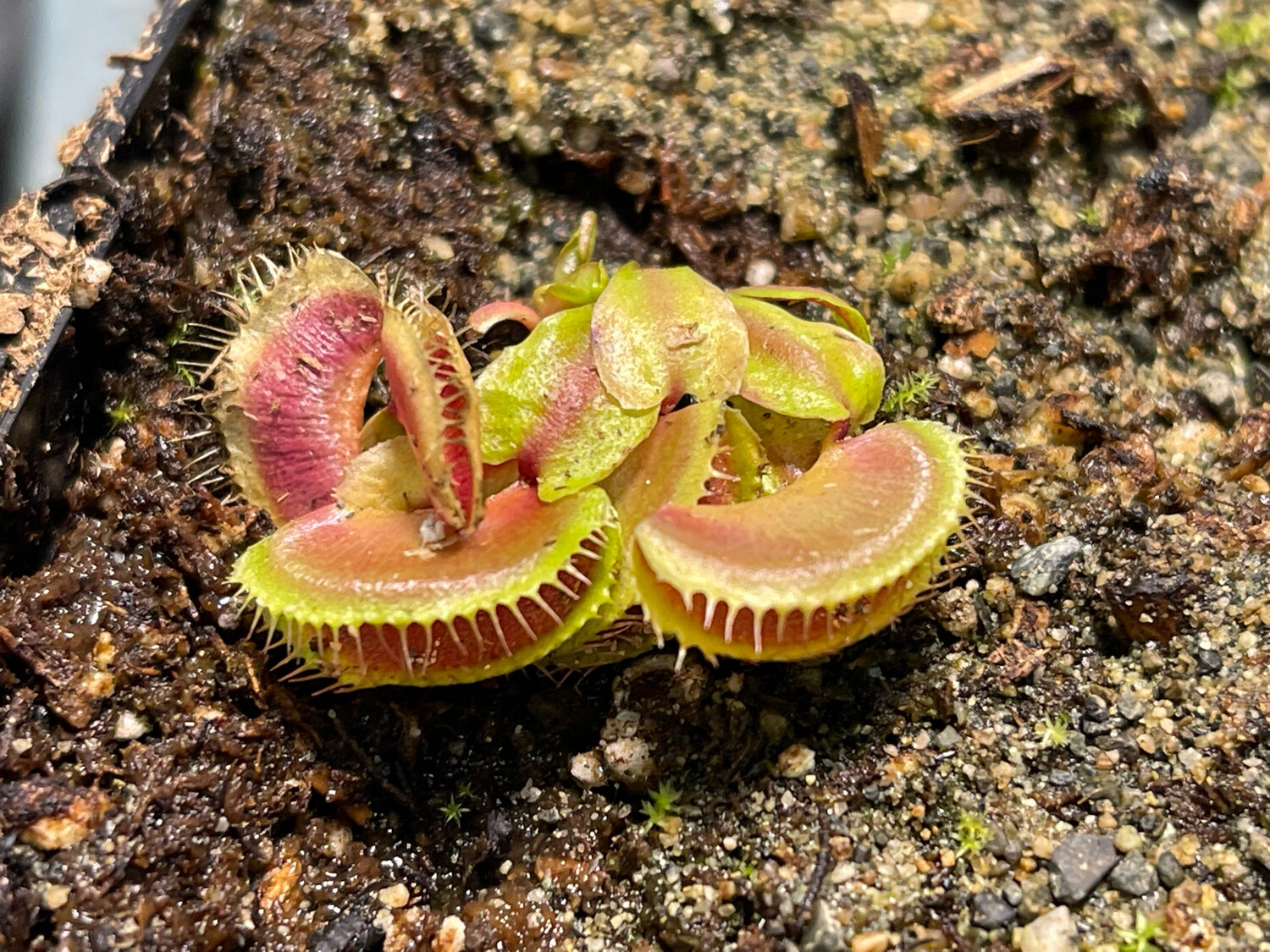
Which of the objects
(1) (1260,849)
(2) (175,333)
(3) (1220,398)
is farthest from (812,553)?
(2) (175,333)

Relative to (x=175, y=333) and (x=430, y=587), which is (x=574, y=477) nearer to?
(x=430, y=587)

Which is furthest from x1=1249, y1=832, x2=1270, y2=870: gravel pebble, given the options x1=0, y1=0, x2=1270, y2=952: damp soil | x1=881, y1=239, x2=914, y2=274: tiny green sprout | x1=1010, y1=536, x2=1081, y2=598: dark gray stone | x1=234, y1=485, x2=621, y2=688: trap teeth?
x1=881, y1=239, x2=914, y2=274: tiny green sprout

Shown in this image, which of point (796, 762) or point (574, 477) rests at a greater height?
point (574, 477)

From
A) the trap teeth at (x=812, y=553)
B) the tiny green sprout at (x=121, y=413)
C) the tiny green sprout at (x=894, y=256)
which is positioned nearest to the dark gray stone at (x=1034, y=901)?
the trap teeth at (x=812, y=553)

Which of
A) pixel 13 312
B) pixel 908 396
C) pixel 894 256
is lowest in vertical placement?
pixel 908 396

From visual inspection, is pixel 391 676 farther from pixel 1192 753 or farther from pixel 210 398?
pixel 1192 753

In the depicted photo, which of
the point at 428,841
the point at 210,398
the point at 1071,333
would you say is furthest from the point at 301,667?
the point at 1071,333

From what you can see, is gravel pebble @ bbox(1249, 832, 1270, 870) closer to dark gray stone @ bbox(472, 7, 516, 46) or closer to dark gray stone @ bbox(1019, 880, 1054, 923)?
dark gray stone @ bbox(1019, 880, 1054, 923)
